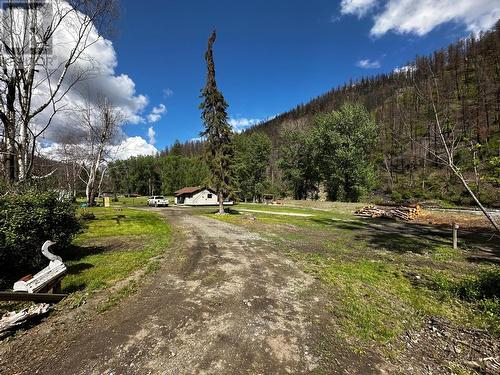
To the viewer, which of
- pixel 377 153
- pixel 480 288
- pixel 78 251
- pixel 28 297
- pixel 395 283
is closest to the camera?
pixel 28 297

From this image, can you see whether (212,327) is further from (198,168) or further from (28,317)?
(198,168)

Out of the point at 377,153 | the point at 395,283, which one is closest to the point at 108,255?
the point at 395,283

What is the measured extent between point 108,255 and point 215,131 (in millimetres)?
17189

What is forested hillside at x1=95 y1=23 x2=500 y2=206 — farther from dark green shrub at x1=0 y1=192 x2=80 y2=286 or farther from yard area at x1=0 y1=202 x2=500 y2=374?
dark green shrub at x1=0 y1=192 x2=80 y2=286

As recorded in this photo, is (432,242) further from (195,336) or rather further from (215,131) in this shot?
(215,131)

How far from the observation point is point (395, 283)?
23.3ft

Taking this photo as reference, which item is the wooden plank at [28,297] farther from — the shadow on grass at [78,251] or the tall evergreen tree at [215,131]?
the tall evergreen tree at [215,131]

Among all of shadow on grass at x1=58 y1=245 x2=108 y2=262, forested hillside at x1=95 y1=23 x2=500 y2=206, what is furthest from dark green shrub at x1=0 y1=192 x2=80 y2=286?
forested hillside at x1=95 y1=23 x2=500 y2=206

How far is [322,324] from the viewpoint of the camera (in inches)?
187

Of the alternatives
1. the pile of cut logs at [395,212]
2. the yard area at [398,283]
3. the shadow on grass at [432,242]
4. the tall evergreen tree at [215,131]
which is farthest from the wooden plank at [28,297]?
the pile of cut logs at [395,212]

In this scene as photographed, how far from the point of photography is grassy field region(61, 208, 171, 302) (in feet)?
22.1

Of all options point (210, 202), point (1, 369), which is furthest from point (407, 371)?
point (210, 202)

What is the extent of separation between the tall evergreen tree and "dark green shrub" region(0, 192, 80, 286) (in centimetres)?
1618

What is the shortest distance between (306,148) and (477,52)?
82.7 m
